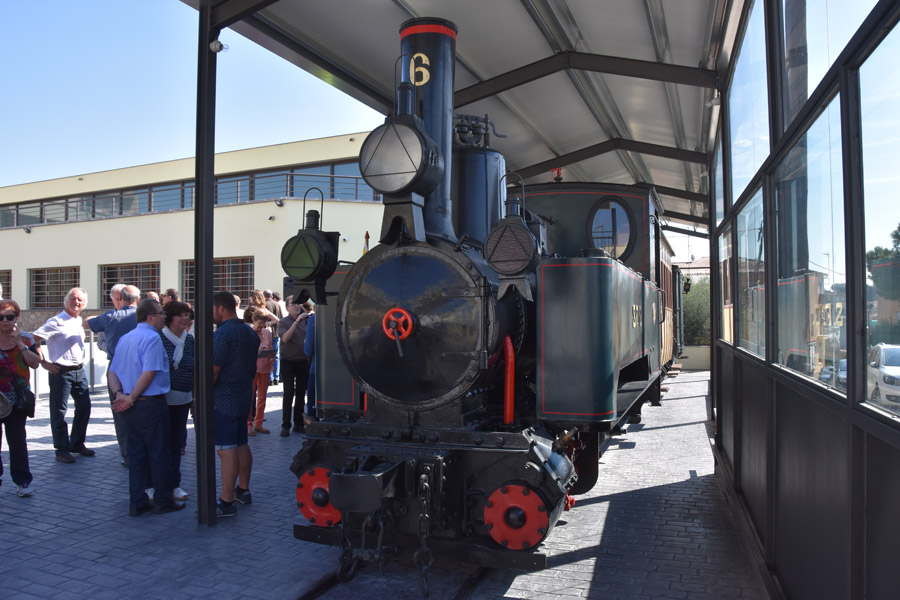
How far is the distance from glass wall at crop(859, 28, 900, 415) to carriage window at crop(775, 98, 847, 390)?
0.23 m

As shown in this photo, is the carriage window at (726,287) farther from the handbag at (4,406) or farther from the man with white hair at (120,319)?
the handbag at (4,406)

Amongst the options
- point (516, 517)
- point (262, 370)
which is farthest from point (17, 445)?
point (516, 517)

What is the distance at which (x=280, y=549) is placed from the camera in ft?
14.2

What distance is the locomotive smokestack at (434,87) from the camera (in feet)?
13.3

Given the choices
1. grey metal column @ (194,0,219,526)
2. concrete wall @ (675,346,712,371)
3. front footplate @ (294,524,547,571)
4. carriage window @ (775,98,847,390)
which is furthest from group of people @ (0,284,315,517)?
concrete wall @ (675,346,712,371)

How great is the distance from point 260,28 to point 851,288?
Result: 16.3 ft

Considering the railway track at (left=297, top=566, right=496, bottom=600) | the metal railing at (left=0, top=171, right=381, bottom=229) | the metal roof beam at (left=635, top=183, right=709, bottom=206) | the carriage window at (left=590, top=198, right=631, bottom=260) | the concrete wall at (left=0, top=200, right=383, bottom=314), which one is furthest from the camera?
the metal railing at (left=0, top=171, right=381, bottom=229)

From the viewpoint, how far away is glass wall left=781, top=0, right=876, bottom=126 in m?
2.14

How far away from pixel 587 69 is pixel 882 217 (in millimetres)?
5198

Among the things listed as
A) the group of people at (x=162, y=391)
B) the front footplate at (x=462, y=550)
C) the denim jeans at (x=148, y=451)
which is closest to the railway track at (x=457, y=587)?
the front footplate at (x=462, y=550)

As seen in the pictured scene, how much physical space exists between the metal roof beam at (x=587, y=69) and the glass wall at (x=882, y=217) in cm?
440

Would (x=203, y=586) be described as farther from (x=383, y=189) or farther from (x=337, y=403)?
(x=383, y=189)

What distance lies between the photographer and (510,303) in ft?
13.3

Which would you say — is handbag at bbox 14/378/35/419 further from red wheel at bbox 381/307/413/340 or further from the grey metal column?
red wheel at bbox 381/307/413/340
